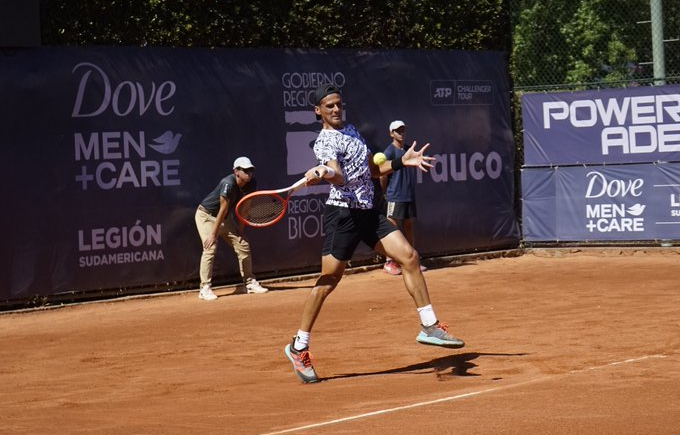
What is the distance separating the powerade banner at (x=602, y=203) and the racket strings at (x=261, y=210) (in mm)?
8872

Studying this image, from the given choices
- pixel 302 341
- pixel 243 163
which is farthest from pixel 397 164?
pixel 243 163

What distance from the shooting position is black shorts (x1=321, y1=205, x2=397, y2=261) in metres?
8.64

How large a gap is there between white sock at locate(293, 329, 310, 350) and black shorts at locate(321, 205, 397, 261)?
2.03 ft

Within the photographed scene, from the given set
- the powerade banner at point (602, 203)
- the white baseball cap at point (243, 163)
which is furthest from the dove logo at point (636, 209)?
the white baseball cap at point (243, 163)

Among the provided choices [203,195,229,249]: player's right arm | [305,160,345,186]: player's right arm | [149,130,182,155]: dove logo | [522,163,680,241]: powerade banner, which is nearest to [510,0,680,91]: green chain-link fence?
[522,163,680,241]: powerade banner

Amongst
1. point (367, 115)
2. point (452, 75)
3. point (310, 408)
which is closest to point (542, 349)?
point (310, 408)

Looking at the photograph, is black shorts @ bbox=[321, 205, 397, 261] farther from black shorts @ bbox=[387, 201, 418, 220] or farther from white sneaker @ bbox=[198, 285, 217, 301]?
black shorts @ bbox=[387, 201, 418, 220]

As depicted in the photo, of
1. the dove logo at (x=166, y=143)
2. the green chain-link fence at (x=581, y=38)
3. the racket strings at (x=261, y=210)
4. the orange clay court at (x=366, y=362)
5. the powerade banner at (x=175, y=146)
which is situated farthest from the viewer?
the green chain-link fence at (x=581, y=38)

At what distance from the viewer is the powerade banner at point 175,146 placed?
13.5m

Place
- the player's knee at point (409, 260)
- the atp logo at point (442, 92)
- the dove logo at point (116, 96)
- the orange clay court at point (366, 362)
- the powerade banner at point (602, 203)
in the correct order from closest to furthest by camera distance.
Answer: the orange clay court at point (366, 362) → the player's knee at point (409, 260) → the dove logo at point (116, 96) → the powerade banner at point (602, 203) → the atp logo at point (442, 92)

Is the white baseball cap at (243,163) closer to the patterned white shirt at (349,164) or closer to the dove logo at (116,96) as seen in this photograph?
the dove logo at (116,96)

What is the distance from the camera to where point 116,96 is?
1415 cm

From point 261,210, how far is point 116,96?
4.95 meters

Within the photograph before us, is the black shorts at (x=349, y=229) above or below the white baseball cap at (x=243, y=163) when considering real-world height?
below
